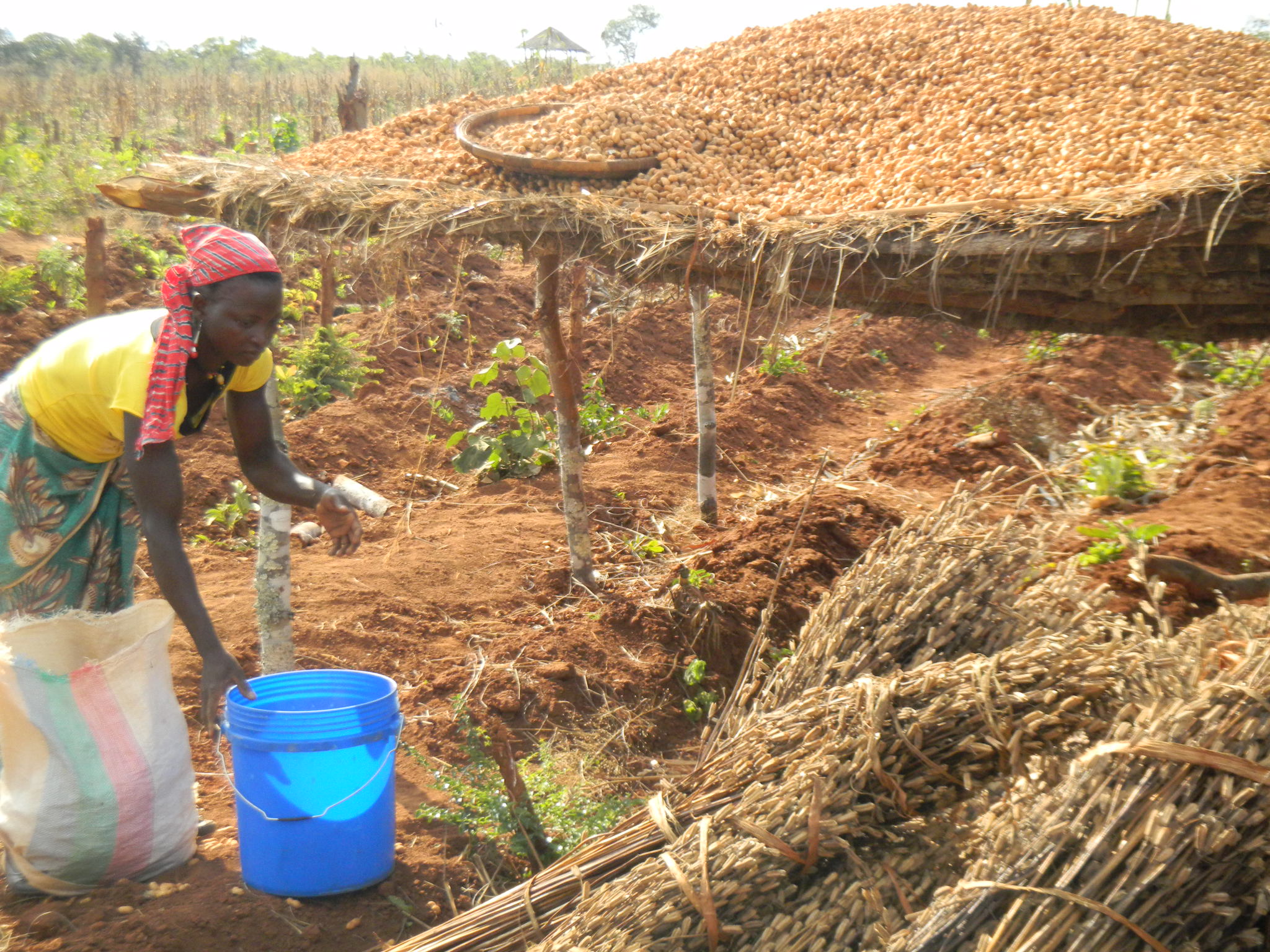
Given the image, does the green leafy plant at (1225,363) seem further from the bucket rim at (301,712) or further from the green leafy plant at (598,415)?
the bucket rim at (301,712)

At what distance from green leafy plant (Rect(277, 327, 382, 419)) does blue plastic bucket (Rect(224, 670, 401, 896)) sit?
210 inches

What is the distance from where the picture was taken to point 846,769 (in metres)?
1.89

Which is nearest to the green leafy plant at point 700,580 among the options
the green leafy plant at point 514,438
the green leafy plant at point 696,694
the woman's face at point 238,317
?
the green leafy plant at point 696,694

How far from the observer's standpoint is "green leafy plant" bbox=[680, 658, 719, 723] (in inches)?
163

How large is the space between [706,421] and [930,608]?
3520 millimetres

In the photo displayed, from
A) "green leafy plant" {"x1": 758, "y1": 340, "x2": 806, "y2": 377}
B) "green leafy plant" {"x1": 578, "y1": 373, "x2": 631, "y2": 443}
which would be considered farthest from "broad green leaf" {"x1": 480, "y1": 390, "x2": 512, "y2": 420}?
"green leafy plant" {"x1": 758, "y1": 340, "x2": 806, "y2": 377}

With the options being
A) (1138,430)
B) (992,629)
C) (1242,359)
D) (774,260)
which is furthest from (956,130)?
(1242,359)

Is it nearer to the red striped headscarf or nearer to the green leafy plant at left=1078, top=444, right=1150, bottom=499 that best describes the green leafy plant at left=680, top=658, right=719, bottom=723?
the green leafy plant at left=1078, top=444, right=1150, bottom=499

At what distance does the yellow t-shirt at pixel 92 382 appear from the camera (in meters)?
2.37

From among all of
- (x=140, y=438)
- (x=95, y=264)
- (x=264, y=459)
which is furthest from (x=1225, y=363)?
(x=95, y=264)

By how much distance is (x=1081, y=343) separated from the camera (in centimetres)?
872

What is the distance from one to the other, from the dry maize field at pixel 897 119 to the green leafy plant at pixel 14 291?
491cm

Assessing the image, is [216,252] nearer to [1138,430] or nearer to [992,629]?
[992,629]

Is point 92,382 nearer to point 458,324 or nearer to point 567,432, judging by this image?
point 567,432
